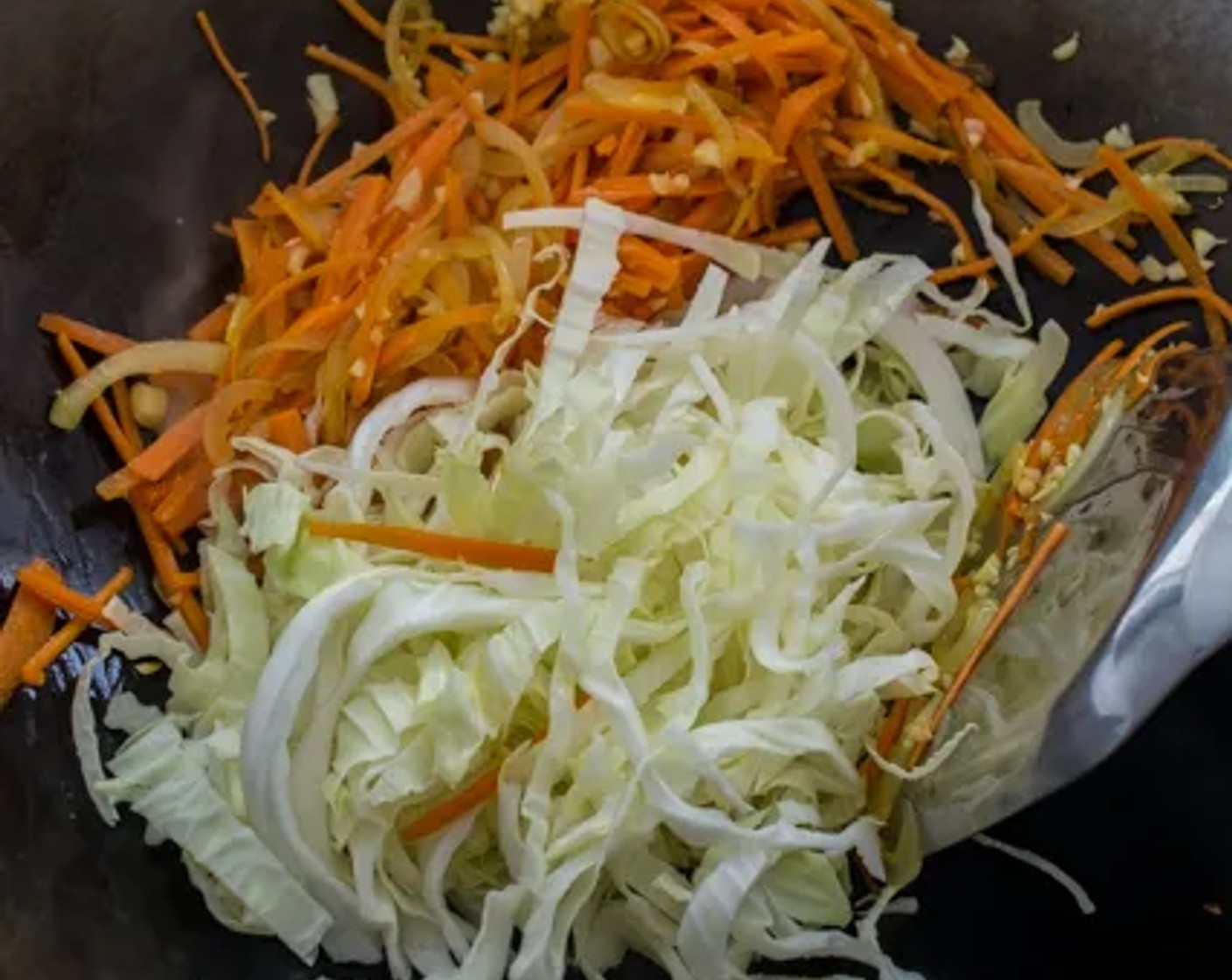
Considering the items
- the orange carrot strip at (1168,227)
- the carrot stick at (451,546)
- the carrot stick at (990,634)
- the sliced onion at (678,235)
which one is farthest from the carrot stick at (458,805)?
the orange carrot strip at (1168,227)

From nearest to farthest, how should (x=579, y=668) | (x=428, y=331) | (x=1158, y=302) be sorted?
(x=579, y=668) < (x=428, y=331) < (x=1158, y=302)

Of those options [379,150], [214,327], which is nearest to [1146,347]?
[379,150]

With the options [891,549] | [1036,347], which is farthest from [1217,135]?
[891,549]

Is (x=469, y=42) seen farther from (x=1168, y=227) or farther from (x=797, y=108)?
(x=1168, y=227)

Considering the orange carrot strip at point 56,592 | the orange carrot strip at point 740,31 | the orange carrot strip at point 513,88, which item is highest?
the orange carrot strip at point 740,31

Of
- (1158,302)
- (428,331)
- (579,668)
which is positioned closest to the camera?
(579,668)

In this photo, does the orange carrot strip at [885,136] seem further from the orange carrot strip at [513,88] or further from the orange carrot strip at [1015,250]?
the orange carrot strip at [513,88]
